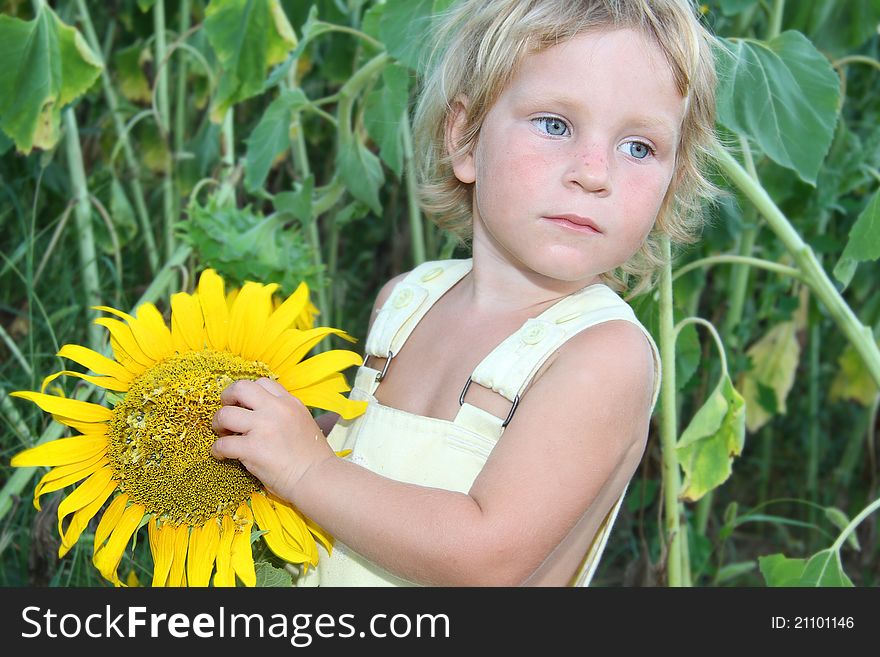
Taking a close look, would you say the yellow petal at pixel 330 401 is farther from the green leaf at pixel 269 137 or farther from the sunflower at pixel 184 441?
the green leaf at pixel 269 137

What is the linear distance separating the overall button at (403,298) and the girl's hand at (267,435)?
0.61ft

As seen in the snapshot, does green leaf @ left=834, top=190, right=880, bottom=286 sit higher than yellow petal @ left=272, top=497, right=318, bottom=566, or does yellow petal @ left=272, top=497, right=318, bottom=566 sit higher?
green leaf @ left=834, top=190, right=880, bottom=286

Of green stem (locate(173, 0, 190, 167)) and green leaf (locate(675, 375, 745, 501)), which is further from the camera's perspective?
green stem (locate(173, 0, 190, 167))

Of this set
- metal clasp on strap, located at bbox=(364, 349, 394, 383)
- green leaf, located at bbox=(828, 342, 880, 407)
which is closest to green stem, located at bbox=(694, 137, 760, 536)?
green leaf, located at bbox=(828, 342, 880, 407)

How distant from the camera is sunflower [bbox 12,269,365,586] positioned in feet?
2.30

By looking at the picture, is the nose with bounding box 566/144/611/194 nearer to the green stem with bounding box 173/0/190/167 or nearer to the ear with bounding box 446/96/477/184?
the ear with bounding box 446/96/477/184

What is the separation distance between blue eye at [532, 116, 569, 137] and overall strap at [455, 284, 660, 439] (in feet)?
0.39

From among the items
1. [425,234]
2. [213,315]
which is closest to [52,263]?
[425,234]

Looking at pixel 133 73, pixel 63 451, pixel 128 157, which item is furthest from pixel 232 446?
pixel 133 73

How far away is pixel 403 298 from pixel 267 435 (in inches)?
9.1

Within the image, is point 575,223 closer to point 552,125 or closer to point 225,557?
point 552,125

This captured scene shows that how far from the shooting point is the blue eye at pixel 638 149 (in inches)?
29.9

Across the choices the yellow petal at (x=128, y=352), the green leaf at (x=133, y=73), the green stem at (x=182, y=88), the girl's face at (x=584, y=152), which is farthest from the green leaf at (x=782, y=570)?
the green leaf at (x=133, y=73)

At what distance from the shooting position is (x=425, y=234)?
1833mm
